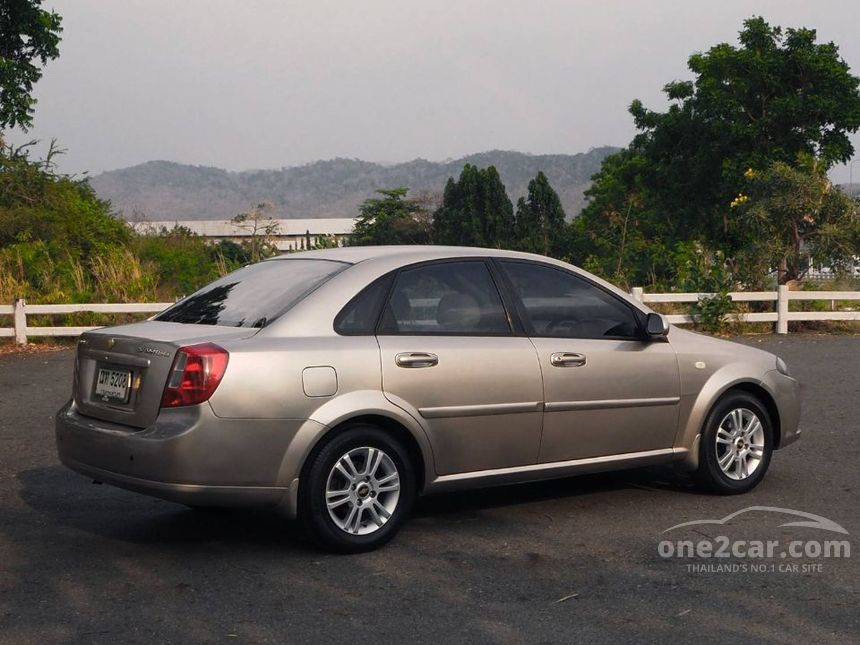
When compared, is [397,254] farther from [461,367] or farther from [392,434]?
[392,434]

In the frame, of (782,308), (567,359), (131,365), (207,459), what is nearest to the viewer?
(207,459)

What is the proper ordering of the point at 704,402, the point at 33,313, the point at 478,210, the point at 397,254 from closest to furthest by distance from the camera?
1. the point at 397,254
2. the point at 704,402
3. the point at 33,313
4. the point at 478,210

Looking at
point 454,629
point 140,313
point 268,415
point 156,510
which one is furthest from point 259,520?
point 140,313

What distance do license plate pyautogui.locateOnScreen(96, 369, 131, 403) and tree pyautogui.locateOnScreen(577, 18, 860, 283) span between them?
4168 centimetres

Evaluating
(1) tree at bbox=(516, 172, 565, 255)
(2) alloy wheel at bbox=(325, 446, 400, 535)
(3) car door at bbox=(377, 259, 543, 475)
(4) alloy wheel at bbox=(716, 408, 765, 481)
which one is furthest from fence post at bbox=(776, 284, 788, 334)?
(1) tree at bbox=(516, 172, 565, 255)

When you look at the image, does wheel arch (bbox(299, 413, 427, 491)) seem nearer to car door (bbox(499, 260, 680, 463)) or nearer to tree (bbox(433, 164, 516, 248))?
car door (bbox(499, 260, 680, 463))

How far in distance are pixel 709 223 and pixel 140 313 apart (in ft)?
129

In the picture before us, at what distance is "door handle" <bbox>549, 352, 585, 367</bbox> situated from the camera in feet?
23.0

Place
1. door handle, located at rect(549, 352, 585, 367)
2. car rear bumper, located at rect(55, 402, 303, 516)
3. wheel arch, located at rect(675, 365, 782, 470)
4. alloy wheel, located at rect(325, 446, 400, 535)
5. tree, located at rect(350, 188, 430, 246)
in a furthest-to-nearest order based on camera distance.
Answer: tree, located at rect(350, 188, 430, 246) → wheel arch, located at rect(675, 365, 782, 470) → door handle, located at rect(549, 352, 585, 367) → alloy wheel, located at rect(325, 446, 400, 535) → car rear bumper, located at rect(55, 402, 303, 516)

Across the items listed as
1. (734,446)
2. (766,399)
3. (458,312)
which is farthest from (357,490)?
(766,399)

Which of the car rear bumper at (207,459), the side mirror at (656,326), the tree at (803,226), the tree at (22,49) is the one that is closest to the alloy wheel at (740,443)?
the side mirror at (656,326)

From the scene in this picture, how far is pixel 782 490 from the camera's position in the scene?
799 centimetres

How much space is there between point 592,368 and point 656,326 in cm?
56

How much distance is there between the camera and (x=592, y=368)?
716 centimetres
